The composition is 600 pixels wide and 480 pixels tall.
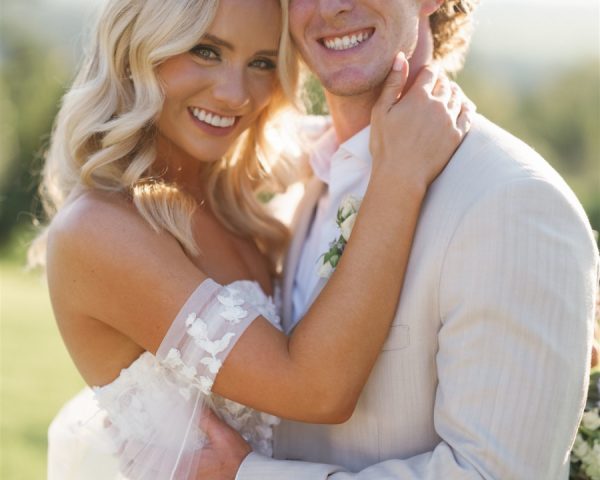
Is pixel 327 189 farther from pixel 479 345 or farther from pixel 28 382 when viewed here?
pixel 28 382

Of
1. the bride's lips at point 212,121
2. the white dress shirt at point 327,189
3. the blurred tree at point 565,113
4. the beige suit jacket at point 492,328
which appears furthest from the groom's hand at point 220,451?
the blurred tree at point 565,113

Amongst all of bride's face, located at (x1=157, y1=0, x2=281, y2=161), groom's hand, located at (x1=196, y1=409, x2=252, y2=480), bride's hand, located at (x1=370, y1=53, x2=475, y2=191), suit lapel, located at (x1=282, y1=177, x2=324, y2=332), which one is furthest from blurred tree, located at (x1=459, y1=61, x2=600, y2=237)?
groom's hand, located at (x1=196, y1=409, x2=252, y2=480)

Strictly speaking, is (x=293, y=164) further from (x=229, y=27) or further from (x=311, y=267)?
(x=229, y=27)

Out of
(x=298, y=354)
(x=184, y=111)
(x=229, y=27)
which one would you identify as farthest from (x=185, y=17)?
(x=298, y=354)

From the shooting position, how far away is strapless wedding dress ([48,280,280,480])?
8.79ft

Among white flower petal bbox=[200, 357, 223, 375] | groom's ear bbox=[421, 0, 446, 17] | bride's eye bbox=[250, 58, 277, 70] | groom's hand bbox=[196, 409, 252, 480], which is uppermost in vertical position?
groom's ear bbox=[421, 0, 446, 17]

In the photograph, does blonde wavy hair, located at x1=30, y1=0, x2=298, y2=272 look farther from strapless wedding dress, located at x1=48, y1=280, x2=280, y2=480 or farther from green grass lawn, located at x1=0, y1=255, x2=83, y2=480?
green grass lawn, located at x1=0, y1=255, x2=83, y2=480

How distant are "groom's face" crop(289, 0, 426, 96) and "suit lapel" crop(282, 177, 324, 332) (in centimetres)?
64

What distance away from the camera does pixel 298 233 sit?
3.56 meters

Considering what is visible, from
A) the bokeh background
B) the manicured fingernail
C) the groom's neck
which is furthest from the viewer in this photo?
the bokeh background

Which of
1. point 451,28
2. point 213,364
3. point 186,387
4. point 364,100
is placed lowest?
point 186,387

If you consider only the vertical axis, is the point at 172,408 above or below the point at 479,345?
below

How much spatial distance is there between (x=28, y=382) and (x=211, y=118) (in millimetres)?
6386

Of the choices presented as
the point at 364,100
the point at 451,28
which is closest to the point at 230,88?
the point at 364,100
